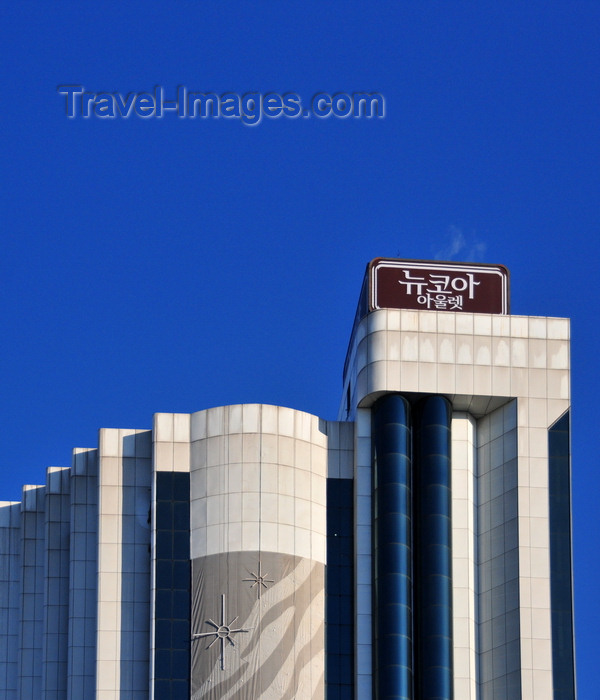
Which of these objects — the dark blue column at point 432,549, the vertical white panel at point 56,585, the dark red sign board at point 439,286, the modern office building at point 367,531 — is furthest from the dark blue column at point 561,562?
the vertical white panel at point 56,585

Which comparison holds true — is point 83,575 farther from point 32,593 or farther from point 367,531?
point 367,531

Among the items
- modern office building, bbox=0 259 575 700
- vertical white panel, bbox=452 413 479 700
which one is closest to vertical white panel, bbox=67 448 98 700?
modern office building, bbox=0 259 575 700

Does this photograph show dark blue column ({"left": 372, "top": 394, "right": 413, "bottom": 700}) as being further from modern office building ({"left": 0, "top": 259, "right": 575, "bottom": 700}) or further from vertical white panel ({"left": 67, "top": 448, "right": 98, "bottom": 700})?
vertical white panel ({"left": 67, "top": 448, "right": 98, "bottom": 700})

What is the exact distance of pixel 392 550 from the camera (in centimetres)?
11162

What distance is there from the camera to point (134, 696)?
365ft

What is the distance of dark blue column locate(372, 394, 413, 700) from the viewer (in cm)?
10906

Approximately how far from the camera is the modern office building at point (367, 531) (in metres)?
110

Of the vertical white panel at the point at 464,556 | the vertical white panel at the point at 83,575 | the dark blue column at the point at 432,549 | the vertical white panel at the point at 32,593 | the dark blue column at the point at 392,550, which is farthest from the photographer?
the vertical white panel at the point at 32,593

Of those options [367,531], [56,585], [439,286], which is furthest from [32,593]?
[439,286]

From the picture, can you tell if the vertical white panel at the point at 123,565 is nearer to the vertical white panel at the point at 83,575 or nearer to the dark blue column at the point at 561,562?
the vertical white panel at the point at 83,575

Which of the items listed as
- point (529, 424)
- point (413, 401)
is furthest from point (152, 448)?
point (529, 424)

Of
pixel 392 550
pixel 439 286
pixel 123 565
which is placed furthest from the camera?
pixel 439 286

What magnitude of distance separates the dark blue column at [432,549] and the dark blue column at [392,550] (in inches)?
29.4

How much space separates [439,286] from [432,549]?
726 inches
